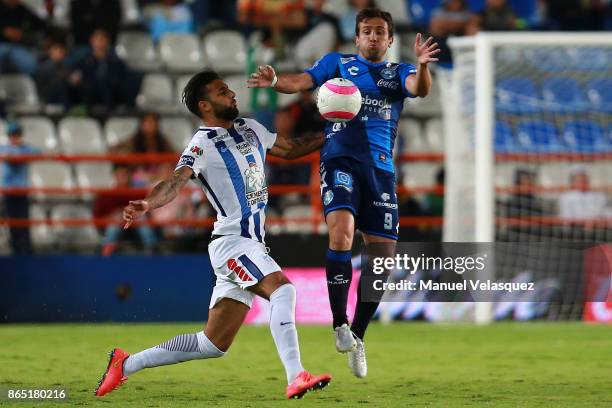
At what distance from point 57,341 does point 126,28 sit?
7.55m

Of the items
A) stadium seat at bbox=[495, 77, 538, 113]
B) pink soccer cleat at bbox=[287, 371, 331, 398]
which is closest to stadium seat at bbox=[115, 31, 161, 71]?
stadium seat at bbox=[495, 77, 538, 113]

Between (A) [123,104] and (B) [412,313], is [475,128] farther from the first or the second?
(A) [123,104]

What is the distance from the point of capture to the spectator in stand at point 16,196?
1484 cm

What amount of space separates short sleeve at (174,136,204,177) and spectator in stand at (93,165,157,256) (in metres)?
7.29

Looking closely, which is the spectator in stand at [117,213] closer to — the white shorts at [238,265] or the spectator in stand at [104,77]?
the spectator in stand at [104,77]

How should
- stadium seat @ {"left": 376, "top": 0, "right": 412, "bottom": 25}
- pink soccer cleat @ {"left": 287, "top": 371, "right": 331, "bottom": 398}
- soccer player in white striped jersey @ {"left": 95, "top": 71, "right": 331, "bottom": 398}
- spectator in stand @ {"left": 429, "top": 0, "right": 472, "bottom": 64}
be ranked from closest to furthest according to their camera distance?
pink soccer cleat @ {"left": 287, "top": 371, "right": 331, "bottom": 398}, soccer player in white striped jersey @ {"left": 95, "top": 71, "right": 331, "bottom": 398}, spectator in stand @ {"left": 429, "top": 0, "right": 472, "bottom": 64}, stadium seat @ {"left": 376, "top": 0, "right": 412, "bottom": 25}

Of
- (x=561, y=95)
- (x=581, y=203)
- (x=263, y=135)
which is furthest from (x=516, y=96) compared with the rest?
(x=263, y=135)

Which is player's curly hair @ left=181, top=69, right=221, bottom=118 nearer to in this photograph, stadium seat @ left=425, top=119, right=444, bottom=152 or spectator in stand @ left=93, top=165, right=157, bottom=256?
spectator in stand @ left=93, top=165, right=157, bottom=256

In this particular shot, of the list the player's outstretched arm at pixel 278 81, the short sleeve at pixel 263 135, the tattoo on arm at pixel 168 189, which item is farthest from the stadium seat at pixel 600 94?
the tattoo on arm at pixel 168 189

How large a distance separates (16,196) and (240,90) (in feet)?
14.5

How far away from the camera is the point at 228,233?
7.68 meters

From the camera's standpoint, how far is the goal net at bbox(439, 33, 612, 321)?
47.5ft

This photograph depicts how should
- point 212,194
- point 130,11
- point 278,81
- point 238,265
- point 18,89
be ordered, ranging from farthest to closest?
1. point 130,11
2. point 18,89
3. point 278,81
4. point 212,194
5. point 238,265

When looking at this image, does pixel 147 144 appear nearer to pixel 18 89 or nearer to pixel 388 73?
pixel 18 89
